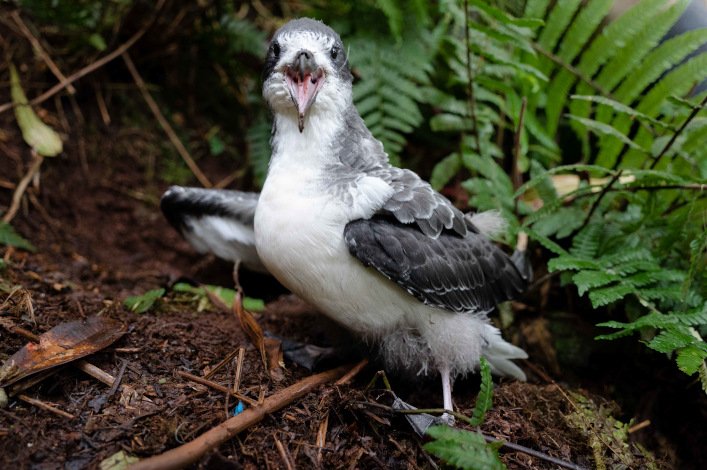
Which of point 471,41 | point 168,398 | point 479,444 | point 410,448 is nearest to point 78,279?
point 168,398

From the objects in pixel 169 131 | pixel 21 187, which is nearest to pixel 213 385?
pixel 21 187

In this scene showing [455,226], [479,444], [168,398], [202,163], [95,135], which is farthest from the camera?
[202,163]

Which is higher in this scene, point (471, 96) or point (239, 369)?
point (471, 96)

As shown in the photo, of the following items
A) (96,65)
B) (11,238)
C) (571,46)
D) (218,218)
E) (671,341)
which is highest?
(571,46)

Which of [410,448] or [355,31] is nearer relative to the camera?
[410,448]

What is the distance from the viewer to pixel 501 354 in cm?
345

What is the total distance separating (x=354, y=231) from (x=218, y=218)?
1.39 m

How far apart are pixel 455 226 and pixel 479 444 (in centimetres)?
134

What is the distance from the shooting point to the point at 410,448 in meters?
2.62

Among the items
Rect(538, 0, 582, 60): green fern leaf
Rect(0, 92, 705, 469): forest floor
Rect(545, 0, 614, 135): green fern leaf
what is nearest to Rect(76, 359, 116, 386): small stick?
Rect(0, 92, 705, 469): forest floor

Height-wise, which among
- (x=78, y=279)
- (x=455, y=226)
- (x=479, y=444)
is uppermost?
(x=455, y=226)

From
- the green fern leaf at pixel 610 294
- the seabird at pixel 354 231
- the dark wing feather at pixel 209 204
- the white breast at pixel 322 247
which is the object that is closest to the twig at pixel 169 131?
the dark wing feather at pixel 209 204

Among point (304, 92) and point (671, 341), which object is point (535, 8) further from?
point (671, 341)

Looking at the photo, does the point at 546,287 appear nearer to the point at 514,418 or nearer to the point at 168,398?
the point at 514,418
